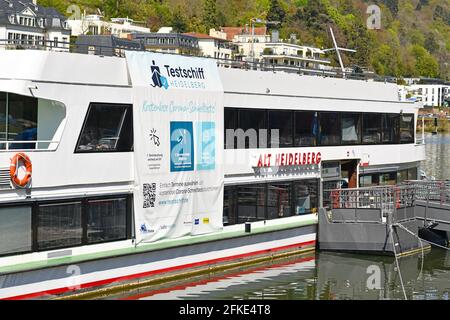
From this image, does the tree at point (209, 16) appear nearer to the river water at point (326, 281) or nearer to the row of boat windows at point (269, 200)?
the row of boat windows at point (269, 200)

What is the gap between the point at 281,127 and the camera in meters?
21.1

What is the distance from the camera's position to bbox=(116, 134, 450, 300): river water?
17983 mm

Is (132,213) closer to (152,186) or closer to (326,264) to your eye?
(152,186)

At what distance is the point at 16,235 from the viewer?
15078 millimetres

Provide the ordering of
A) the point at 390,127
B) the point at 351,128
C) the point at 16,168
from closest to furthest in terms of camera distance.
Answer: the point at 16,168 → the point at 351,128 → the point at 390,127

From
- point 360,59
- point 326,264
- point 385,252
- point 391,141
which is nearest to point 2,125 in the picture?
point 326,264

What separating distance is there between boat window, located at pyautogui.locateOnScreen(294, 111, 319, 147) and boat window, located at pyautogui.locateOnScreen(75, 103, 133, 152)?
6.05 meters

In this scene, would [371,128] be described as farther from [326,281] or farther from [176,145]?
[176,145]

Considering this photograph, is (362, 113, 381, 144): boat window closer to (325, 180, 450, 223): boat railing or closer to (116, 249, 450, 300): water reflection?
(325, 180, 450, 223): boat railing

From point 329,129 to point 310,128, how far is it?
2.80 feet

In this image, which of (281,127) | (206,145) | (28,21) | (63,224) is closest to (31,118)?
(63,224)

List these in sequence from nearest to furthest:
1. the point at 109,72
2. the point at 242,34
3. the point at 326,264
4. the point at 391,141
Answer: the point at 109,72
the point at 326,264
the point at 391,141
the point at 242,34

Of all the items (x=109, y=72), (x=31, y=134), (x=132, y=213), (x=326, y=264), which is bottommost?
(x=326, y=264)

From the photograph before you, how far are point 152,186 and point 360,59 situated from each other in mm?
152335
